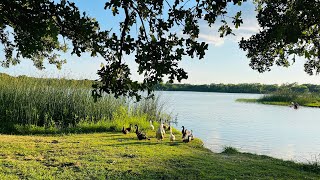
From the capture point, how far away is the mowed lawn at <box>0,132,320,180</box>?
6953mm

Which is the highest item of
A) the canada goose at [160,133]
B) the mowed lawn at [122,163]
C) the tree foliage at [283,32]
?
the tree foliage at [283,32]

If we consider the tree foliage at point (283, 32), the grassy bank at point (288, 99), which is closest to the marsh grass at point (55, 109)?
the tree foliage at point (283, 32)

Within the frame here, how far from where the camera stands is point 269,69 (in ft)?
30.6

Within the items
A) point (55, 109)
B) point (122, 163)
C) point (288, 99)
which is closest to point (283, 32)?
point (122, 163)

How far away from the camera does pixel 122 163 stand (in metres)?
7.89

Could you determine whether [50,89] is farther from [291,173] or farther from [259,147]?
[291,173]

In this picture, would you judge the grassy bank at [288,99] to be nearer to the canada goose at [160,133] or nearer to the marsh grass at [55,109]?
the marsh grass at [55,109]

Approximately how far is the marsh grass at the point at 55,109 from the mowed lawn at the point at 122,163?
8.29 ft

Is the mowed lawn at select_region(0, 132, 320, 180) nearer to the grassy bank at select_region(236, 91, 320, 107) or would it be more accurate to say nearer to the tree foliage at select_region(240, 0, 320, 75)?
the tree foliage at select_region(240, 0, 320, 75)

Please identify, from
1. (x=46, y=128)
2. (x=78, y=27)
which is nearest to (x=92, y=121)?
(x=46, y=128)

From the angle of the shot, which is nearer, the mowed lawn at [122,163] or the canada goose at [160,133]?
the mowed lawn at [122,163]

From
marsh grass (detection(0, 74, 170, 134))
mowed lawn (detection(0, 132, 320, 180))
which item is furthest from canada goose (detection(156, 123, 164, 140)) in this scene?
marsh grass (detection(0, 74, 170, 134))

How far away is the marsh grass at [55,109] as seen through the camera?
532 inches

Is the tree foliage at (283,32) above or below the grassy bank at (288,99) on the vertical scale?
above
